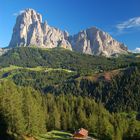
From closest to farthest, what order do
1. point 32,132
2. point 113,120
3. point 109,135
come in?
point 32,132, point 109,135, point 113,120

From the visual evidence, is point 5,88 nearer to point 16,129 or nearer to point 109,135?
point 16,129

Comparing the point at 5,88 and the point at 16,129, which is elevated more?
the point at 5,88

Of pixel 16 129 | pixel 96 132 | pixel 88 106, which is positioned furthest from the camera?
pixel 88 106

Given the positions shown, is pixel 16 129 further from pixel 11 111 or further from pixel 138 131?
pixel 138 131

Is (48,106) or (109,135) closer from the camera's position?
(109,135)

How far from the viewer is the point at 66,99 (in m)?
178

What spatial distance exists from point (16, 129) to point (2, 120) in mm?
5506

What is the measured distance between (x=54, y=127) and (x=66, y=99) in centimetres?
3887

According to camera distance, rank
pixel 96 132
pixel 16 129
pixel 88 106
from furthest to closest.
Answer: pixel 88 106 < pixel 96 132 < pixel 16 129

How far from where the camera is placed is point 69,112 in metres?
158

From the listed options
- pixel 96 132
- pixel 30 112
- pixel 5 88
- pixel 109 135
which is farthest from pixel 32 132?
pixel 96 132

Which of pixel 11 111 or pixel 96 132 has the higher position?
pixel 11 111

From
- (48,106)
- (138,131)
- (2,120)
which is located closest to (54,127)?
(48,106)

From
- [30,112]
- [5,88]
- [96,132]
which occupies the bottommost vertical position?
[96,132]
